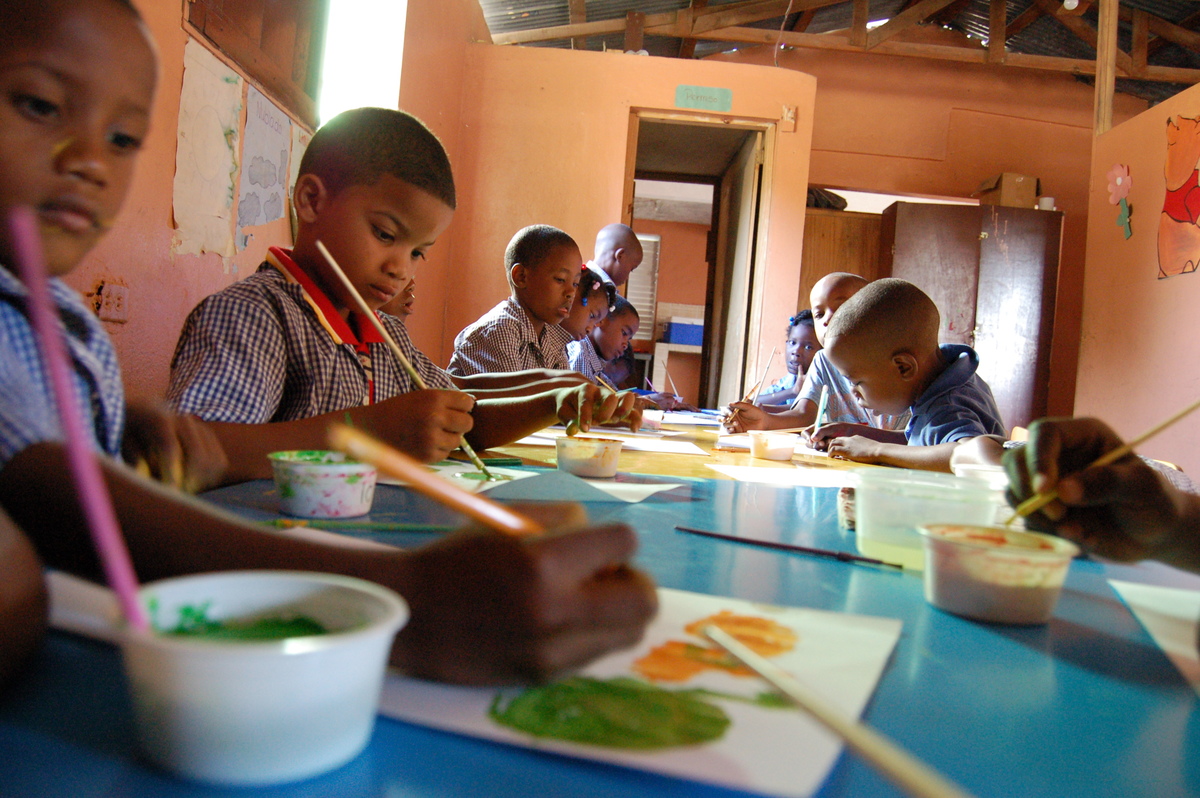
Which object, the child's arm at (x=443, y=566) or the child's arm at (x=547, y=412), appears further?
the child's arm at (x=547, y=412)

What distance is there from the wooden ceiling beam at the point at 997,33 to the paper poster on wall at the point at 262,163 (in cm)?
529

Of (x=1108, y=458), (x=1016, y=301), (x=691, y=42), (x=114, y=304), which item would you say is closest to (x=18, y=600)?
(x=1108, y=458)

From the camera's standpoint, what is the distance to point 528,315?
280 centimetres

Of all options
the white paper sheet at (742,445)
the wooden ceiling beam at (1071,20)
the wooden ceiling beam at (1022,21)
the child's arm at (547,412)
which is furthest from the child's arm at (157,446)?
the wooden ceiling beam at (1022,21)

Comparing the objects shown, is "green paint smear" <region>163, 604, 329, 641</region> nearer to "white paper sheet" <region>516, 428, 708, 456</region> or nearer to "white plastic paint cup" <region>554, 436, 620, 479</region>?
"white plastic paint cup" <region>554, 436, 620, 479</region>

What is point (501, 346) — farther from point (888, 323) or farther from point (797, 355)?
point (797, 355)

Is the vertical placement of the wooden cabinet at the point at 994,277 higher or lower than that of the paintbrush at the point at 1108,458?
higher

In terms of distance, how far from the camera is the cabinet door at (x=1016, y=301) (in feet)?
17.4

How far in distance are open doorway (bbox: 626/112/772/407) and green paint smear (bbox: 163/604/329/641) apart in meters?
4.60

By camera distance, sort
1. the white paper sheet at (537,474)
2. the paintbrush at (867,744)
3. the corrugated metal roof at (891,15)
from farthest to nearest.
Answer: the corrugated metal roof at (891,15)
the white paper sheet at (537,474)
the paintbrush at (867,744)

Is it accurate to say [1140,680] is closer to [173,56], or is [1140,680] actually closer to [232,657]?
[232,657]

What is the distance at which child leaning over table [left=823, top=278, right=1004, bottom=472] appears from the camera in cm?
190

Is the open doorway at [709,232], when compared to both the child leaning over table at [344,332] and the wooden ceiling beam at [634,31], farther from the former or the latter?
the child leaning over table at [344,332]

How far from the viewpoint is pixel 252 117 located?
2.22 meters
